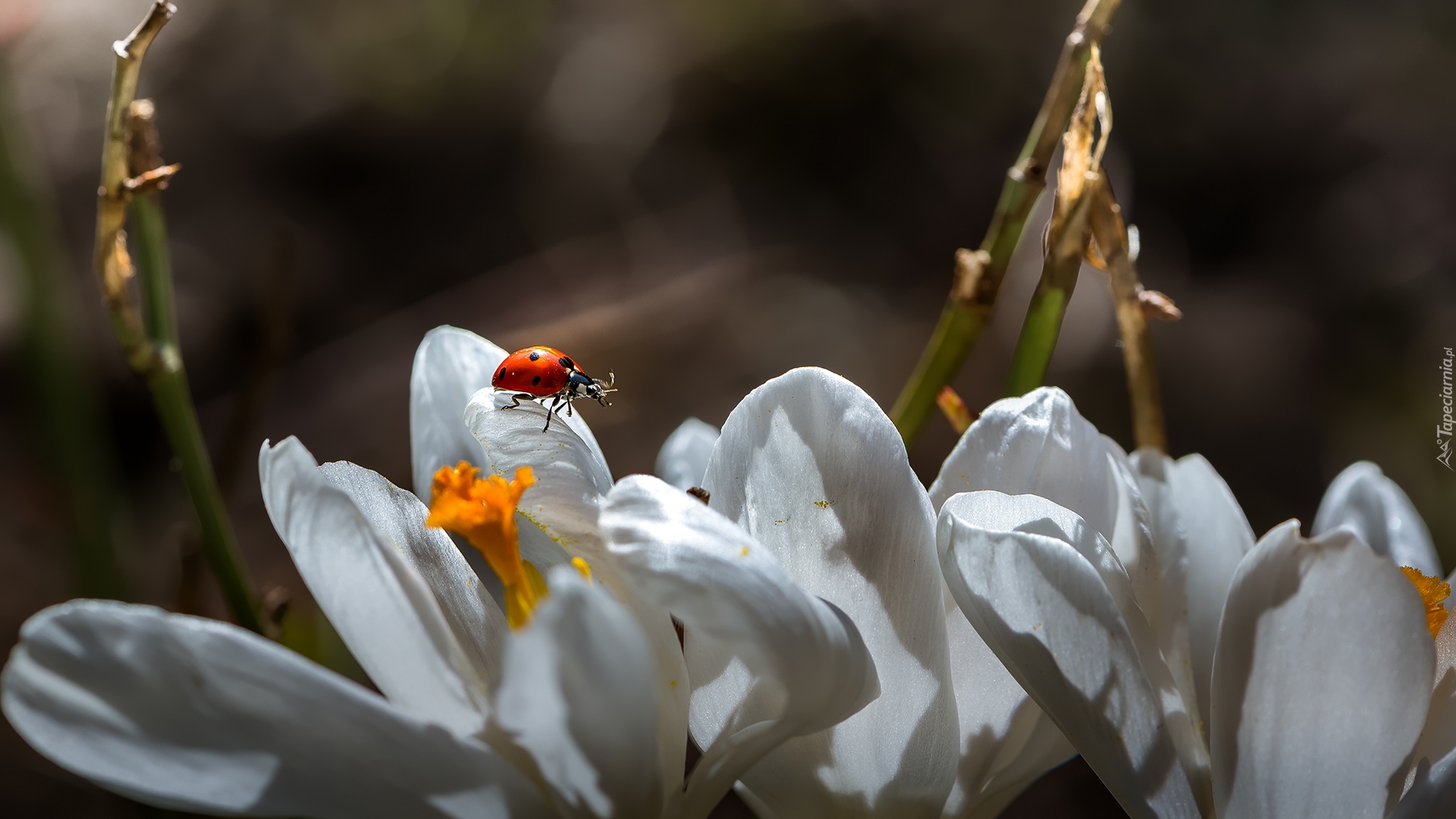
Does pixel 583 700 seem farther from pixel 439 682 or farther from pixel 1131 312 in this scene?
pixel 1131 312

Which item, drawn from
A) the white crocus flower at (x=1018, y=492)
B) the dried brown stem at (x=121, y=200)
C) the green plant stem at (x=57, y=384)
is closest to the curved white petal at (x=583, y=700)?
the white crocus flower at (x=1018, y=492)

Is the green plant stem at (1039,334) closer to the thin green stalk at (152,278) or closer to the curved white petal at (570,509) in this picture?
the curved white petal at (570,509)

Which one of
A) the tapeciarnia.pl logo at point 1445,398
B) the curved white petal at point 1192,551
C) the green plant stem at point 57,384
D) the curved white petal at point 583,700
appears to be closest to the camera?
the curved white petal at point 583,700

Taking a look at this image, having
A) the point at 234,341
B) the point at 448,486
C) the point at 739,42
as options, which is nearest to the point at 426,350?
the point at 448,486

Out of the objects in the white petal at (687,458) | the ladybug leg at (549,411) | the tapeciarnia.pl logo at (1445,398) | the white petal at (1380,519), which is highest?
the ladybug leg at (549,411)

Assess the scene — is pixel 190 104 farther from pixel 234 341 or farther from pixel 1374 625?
pixel 1374 625

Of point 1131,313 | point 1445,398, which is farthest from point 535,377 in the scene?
point 1445,398

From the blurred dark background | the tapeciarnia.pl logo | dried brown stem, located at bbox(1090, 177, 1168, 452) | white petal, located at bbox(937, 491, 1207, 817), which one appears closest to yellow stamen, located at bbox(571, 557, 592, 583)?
white petal, located at bbox(937, 491, 1207, 817)
